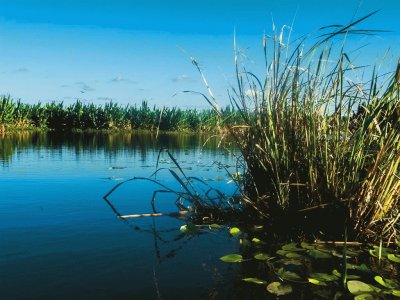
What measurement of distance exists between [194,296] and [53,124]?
126 feet

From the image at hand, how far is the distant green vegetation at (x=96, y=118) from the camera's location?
32.2 meters

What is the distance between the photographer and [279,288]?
8.67 ft

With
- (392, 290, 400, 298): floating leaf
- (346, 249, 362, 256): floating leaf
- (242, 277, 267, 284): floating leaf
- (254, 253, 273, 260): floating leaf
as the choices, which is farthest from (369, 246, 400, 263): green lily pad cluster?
(242, 277, 267, 284): floating leaf

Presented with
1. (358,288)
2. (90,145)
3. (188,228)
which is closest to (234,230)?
(188,228)

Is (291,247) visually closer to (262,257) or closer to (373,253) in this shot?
(262,257)

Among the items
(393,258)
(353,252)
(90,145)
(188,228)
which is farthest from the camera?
(90,145)

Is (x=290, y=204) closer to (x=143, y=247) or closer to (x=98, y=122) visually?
(x=143, y=247)

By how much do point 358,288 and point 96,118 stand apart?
129ft

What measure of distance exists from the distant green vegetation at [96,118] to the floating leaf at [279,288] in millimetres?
28395

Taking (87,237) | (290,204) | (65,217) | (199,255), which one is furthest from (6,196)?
(290,204)

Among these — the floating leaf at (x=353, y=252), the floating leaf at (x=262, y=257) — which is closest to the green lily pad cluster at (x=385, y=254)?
the floating leaf at (x=353, y=252)

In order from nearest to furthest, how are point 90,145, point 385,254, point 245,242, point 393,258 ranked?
point 393,258, point 385,254, point 245,242, point 90,145

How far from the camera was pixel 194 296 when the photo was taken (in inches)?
103

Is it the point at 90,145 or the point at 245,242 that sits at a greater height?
the point at 90,145
